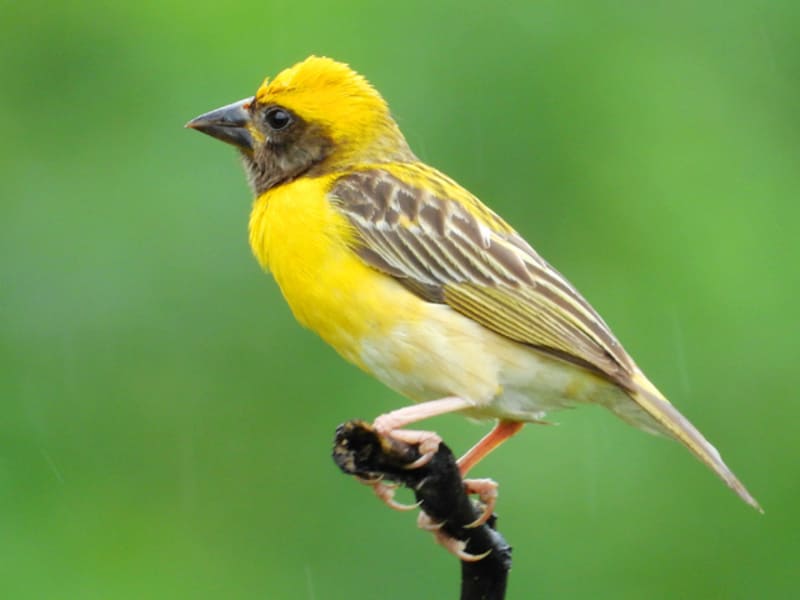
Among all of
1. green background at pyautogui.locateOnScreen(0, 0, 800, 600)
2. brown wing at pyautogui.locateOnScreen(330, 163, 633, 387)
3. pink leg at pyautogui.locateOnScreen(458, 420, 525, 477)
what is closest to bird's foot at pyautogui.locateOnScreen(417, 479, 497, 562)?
brown wing at pyautogui.locateOnScreen(330, 163, 633, 387)

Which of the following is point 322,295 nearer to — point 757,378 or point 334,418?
point 334,418

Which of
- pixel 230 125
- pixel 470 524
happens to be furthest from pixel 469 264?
pixel 470 524

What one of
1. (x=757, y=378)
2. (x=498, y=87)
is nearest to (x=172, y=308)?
(x=498, y=87)

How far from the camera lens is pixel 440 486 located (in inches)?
167

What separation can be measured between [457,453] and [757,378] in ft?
3.96

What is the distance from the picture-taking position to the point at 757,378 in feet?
23.1

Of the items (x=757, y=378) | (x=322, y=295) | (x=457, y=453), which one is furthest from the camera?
(x=757, y=378)

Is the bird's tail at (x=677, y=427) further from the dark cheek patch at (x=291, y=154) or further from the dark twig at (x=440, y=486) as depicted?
the dark cheek patch at (x=291, y=154)

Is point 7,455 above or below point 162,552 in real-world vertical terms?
above

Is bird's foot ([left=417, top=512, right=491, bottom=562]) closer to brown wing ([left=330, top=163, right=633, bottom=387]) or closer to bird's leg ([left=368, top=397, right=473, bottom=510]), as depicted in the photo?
bird's leg ([left=368, top=397, right=473, bottom=510])

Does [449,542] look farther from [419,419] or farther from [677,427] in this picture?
[677,427]

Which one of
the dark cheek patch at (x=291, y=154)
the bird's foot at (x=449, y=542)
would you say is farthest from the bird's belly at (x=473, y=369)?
the dark cheek patch at (x=291, y=154)

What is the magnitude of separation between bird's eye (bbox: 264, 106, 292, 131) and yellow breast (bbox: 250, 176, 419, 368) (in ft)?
1.19

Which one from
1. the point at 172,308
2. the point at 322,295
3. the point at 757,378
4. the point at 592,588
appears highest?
the point at 322,295
